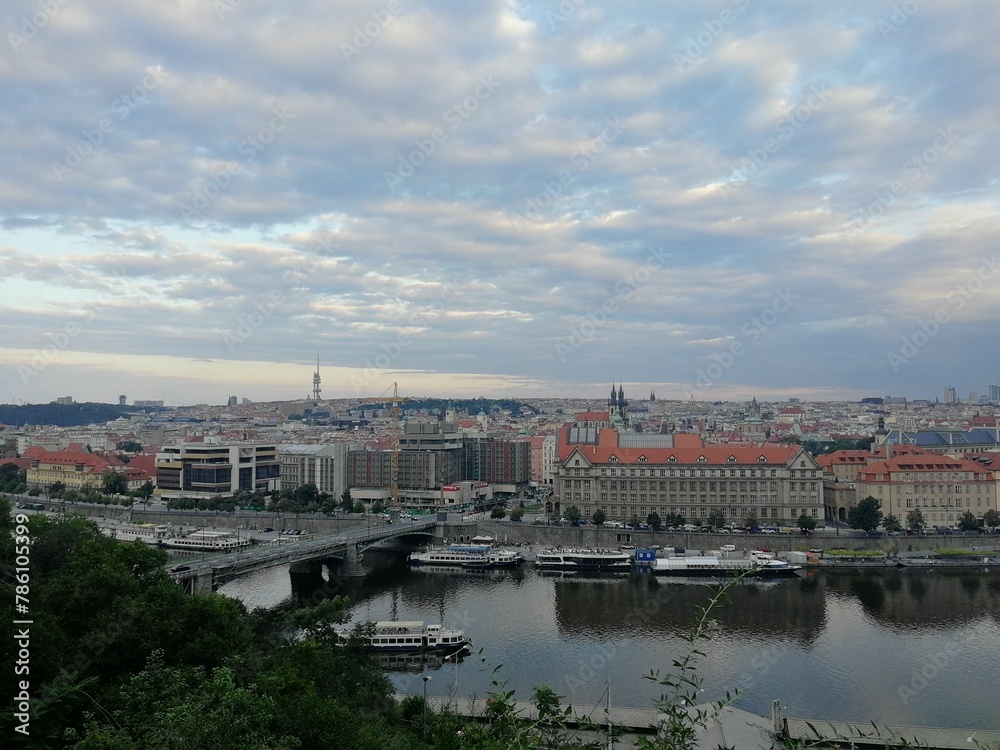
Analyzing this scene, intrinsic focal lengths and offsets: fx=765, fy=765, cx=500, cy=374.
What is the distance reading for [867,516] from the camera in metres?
30.9

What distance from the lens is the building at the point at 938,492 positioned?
33500 millimetres

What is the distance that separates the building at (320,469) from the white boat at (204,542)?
13.4 metres

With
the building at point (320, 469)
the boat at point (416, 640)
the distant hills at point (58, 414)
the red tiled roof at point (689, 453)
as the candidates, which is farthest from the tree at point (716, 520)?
the distant hills at point (58, 414)

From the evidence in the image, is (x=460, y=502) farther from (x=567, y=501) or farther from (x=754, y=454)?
(x=754, y=454)

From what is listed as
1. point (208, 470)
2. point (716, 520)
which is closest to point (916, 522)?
point (716, 520)

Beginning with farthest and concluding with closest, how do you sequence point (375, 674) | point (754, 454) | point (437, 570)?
point (754, 454), point (437, 570), point (375, 674)

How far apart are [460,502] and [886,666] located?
2968cm

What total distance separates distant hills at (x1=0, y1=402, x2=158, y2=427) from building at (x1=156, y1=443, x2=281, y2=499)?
88727 millimetres

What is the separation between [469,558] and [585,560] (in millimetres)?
4394

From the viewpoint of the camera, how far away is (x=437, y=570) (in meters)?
29.2

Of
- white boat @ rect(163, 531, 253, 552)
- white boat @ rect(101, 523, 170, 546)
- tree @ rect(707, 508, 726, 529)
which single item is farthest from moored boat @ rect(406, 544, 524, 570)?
white boat @ rect(101, 523, 170, 546)

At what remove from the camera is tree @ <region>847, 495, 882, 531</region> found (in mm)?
30891

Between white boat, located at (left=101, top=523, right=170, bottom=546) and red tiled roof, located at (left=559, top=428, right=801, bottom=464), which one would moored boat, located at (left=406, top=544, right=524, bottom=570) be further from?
white boat, located at (left=101, top=523, right=170, bottom=546)

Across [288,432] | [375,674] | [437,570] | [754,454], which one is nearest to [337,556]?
[437,570]
